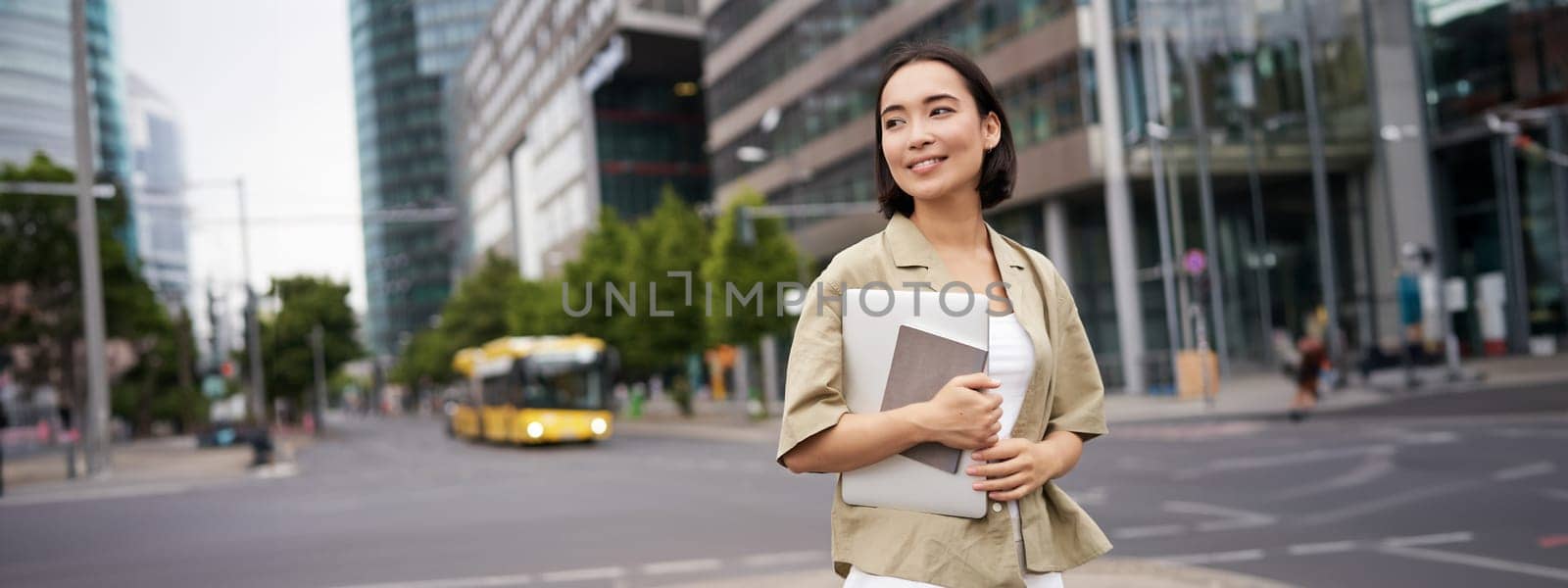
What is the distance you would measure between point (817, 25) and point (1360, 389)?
24712 mm

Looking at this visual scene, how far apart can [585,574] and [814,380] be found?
6.90 metres

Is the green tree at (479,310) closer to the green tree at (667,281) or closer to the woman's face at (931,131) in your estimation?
the green tree at (667,281)

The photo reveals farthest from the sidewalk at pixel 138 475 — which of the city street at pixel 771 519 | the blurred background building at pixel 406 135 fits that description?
the blurred background building at pixel 406 135

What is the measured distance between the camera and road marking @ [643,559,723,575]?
8.64 m

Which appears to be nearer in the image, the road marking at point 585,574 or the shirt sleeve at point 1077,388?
the shirt sleeve at point 1077,388

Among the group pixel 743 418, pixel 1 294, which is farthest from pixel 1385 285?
pixel 1 294

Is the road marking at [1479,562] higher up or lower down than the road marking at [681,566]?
lower down

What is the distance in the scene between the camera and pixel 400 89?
14712cm

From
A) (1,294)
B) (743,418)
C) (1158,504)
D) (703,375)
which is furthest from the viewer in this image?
(703,375)

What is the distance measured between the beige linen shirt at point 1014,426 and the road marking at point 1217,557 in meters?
5.77

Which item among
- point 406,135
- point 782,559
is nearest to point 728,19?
point 782,559

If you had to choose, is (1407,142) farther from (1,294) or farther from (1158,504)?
(1,294)

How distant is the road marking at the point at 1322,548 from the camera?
8305 millimetres

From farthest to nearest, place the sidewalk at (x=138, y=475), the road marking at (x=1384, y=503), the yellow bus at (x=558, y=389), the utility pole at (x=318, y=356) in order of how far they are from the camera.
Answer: the utility pole at (x=318, y=356) → the yellow bus at (x=558, y=389) → the sidewalk at (x=138, y=475) → the road marking at (x=1384, y=503)
